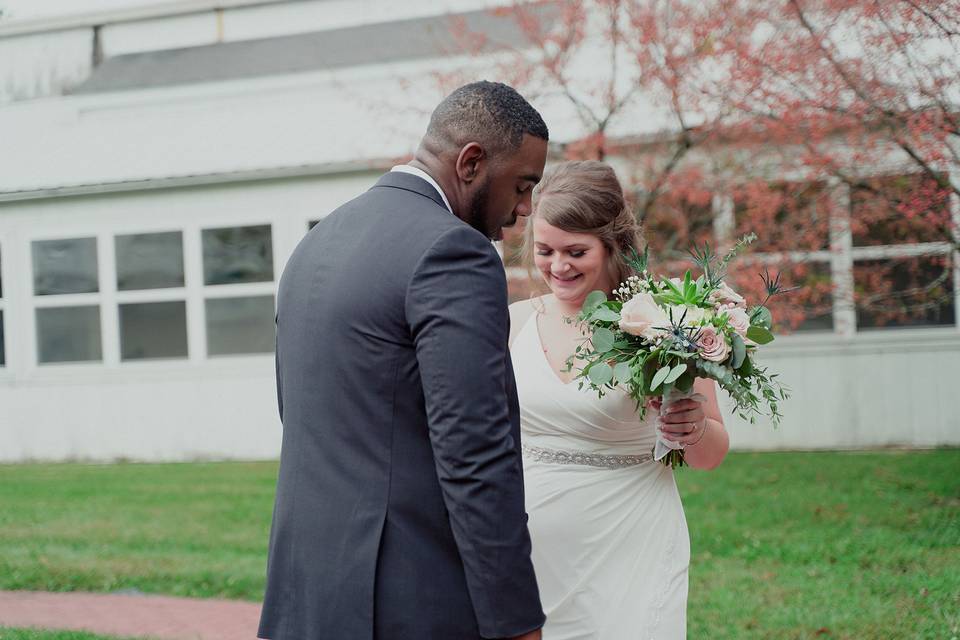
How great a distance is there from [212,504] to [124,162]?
286 inches

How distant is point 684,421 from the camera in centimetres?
348

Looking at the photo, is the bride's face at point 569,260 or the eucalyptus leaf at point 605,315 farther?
the bride's face at point 569,260

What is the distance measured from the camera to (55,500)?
442 inches

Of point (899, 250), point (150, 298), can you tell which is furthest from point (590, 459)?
point (150, 298)

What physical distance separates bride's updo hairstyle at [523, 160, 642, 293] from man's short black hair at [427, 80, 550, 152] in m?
1.22

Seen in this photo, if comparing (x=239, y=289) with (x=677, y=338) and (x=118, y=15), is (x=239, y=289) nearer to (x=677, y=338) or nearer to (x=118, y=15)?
(x=118, y=15)

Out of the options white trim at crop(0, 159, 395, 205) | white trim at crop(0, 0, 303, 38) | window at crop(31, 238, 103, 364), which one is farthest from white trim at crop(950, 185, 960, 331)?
white trim at crop(0, 0, 303, 38)

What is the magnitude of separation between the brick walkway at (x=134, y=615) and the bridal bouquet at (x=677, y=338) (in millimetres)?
3723

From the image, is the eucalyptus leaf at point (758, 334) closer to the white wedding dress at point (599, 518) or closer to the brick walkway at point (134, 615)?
the white wedding dress at point (599, 518)

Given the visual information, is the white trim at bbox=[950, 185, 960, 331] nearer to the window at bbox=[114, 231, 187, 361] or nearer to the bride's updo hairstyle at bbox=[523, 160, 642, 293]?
the bride's updo hairstyle at bbox=[523, 160, 642, 293]

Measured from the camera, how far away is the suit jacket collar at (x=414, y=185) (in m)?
2.55

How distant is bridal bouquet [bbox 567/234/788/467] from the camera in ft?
10.8

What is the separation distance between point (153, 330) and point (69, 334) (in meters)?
1.39

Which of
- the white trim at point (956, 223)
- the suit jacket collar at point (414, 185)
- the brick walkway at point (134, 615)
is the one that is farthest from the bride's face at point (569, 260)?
the white trim at point (956, 223)
